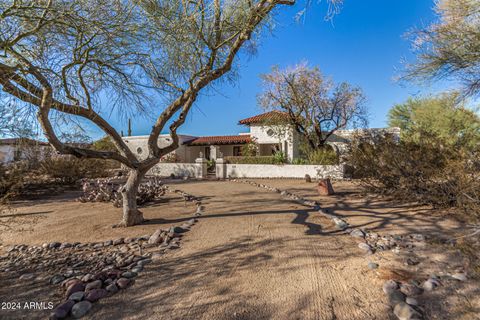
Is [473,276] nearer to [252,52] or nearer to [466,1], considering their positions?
[252,52]

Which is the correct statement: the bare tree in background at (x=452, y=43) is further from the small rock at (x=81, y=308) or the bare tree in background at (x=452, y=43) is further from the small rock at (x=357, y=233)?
the small rock at (x=81, y=308)

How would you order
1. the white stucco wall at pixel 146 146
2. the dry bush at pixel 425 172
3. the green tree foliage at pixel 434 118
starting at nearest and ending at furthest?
the dry bush at pixel 425 172, the green tree foliage at pixel 434 118, the white stucco wall at pixel 146 146

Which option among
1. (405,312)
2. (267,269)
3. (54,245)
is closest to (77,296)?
(267,269)

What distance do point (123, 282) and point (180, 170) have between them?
1619 cm

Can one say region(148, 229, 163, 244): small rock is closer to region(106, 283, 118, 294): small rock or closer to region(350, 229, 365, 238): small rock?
region(106, 283, 118, 294): small rock

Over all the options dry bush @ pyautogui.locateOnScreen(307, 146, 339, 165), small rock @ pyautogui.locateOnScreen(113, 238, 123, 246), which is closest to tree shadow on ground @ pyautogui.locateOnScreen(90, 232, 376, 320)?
small rock @ pyautogui.locateOnScreen(113, 238, 123, 246)

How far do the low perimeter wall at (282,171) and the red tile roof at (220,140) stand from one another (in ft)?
18.6

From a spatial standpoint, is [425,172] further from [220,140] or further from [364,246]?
[220,140]

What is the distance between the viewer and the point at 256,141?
21547 millimetres

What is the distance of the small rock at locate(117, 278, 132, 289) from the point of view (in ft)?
8.81

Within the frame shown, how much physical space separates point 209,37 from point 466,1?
6601 millimetres

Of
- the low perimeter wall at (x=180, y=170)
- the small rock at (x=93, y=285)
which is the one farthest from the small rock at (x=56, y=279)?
the low perimeter wall at (x=180, y=170)

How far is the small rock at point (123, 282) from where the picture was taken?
2687mm

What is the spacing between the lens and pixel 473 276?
270 cm
